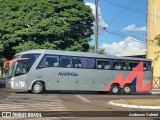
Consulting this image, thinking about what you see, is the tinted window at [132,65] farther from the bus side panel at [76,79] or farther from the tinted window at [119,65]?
the bus side panel at [76,79]

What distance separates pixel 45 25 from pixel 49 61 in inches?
645

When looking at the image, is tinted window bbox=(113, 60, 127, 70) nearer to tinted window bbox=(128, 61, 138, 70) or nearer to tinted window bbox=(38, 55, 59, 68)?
tinted window bbox=(128, 61, 138, 70)

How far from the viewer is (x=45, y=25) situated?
46.8m

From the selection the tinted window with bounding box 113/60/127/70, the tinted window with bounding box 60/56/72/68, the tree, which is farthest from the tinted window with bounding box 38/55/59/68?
the tree

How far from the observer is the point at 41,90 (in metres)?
31.0

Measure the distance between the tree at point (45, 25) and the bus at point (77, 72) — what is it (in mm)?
13949

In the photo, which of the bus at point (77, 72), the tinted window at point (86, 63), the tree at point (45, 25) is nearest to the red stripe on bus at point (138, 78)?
the bus at point (77, 72)

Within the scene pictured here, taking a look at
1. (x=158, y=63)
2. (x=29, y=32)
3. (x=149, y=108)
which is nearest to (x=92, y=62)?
(x=149, y=108)

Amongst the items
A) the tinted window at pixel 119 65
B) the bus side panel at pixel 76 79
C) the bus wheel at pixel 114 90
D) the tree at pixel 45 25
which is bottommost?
the bus wheel at pixel 114 90

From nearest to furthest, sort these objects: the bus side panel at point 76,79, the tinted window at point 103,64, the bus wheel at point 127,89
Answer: the bus side panel at point 76,79 < the tinted window at point 103,64 < the bus wheel at point 127,89

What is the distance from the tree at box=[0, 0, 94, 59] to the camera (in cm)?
4725

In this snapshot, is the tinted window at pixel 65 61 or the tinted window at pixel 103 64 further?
the tinted window at pixel 103 64

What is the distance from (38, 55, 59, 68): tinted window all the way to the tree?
1555 centimetres

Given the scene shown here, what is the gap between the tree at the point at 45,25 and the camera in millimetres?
47250
